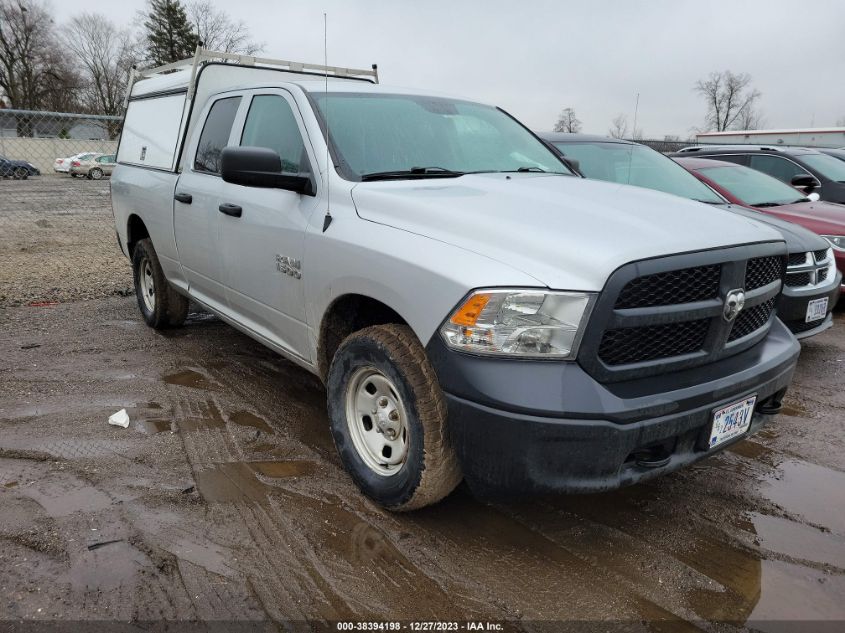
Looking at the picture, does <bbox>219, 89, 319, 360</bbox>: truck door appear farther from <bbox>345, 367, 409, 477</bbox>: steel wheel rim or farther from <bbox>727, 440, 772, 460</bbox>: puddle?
<bbox>727, 440, 772, 460</bbox>: puddle

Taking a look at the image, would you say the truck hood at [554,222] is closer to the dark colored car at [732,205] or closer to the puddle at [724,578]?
the puddle at [724,578]

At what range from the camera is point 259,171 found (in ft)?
10.4

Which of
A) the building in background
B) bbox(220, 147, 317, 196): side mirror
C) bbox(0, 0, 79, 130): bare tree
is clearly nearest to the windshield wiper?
bbox(220, 147, 317, 196): side mirror

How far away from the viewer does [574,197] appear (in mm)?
3018

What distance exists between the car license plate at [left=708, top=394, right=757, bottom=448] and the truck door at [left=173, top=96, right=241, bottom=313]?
3013mm

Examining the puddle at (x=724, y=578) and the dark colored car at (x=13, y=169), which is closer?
the puddle at (x=724, y=578)

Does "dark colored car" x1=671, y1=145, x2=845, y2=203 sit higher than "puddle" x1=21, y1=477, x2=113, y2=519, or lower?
higher

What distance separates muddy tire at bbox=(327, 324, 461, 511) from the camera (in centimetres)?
256

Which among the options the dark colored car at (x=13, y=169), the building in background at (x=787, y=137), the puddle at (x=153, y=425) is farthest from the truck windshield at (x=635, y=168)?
the building in background at (x=787, y=137)

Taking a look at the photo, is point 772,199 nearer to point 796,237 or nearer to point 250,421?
point 796,237

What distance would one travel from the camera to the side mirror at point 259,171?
3.14 meters

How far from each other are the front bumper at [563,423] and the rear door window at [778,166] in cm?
779

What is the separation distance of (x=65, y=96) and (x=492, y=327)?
61.4m

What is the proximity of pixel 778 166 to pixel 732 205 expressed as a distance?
3980mm
